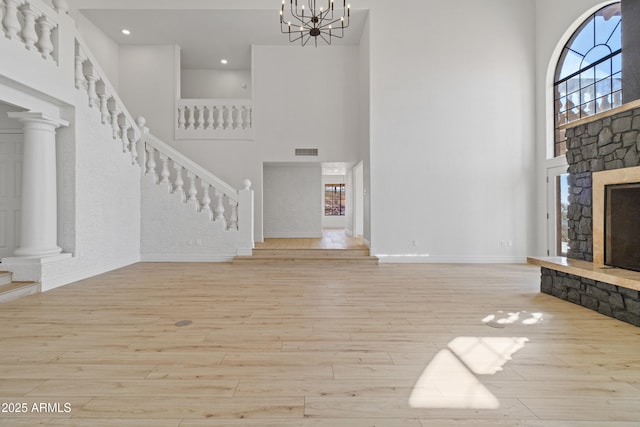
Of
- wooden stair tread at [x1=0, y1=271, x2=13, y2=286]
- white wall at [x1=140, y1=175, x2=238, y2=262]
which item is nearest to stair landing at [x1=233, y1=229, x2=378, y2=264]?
white wall at [x1=140, y1=175, x2=238, y2=262]

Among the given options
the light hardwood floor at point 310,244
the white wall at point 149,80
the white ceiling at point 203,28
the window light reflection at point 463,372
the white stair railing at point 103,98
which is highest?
the white ceiling at point 203,28

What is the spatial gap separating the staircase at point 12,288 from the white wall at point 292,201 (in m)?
5.94

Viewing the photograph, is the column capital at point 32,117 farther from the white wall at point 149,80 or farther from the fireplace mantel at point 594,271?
the fireplace mantel at point 594,271

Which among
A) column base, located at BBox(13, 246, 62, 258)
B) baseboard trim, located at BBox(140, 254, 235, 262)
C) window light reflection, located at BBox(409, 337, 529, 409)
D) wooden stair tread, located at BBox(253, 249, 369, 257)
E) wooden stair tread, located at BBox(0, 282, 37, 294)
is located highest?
column base, located at BBox(13, 246, 62, 258)

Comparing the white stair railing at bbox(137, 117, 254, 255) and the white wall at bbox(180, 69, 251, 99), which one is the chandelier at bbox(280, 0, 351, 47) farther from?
the white stair railing at bbox(137, 117, 254, 255)

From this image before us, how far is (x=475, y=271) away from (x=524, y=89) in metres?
4.04

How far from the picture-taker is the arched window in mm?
5320

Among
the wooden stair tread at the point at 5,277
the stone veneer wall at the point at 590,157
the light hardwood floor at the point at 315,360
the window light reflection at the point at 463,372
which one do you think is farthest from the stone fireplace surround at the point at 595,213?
the wooden stair tread at the point at 5,277

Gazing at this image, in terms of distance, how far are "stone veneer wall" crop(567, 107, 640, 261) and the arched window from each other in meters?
1.03

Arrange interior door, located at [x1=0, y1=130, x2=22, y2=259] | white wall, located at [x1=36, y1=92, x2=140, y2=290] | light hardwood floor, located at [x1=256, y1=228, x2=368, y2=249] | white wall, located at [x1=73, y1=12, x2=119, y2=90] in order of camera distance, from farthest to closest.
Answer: light hardwood floor, located at [x1=256, y1=228, x2=368, y2=249], white wall, located at [x1=73, y1=12, x2=119, y2=90], interior door, located at [x1=0, y1=130, x2=22, y2=259], white wall, located at [x1=36, y1=92, x2=140, y2=290]

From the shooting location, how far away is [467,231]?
22.7ft

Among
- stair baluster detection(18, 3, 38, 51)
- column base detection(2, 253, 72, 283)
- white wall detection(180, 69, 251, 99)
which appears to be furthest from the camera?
white wall detection(180, 69, 251, 99)

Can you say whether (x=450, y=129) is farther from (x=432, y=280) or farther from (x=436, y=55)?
(x=432, y=280)

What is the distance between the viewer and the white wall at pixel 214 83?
963 centimetres
